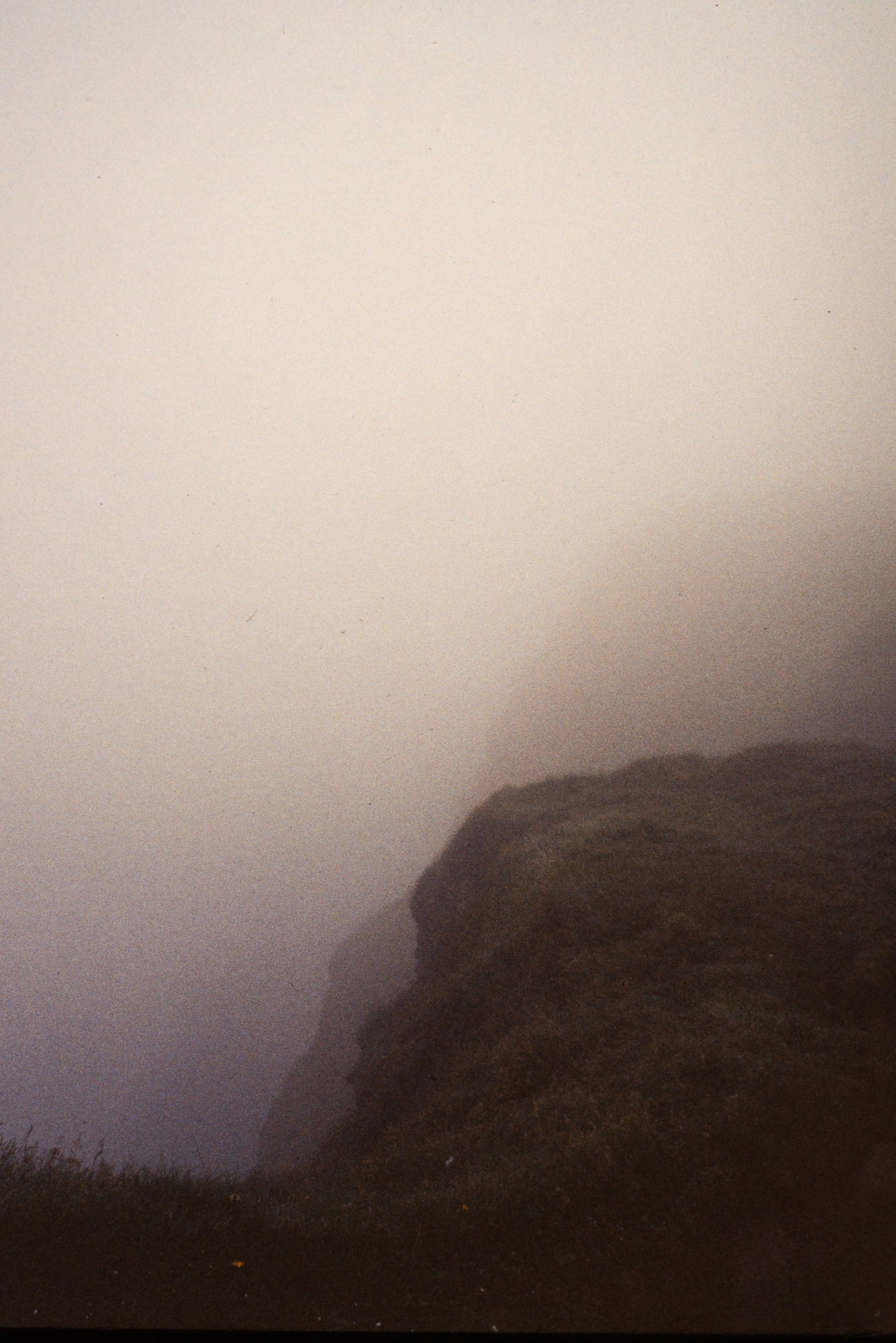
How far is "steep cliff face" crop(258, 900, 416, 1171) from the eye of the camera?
140 ft

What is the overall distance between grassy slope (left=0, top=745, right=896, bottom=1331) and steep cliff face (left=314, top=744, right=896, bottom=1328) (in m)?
0.04

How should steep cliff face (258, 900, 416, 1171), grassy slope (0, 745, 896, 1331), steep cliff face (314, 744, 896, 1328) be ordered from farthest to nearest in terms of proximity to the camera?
steep cliff face (258, 900, 416, 1171), steep cliff face (314, 744, 896, 1328), grassy slope (0, 745, 896, 1331)

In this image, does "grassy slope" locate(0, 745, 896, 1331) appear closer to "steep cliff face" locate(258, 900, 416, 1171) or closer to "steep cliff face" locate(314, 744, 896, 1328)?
"steep cliff face" locate(314, 744, 896, 1328)

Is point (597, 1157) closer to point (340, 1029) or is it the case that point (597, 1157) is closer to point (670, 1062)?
point (670, 1062)

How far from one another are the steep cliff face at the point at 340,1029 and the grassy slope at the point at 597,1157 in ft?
89.2

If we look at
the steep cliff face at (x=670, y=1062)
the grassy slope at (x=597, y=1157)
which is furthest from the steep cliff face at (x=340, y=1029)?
the grassy slope at (x=597, y=1157)

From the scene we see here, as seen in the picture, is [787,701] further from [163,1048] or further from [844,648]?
[163,1048]

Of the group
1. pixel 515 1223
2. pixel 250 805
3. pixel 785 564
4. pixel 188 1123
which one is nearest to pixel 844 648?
pixel 785 564

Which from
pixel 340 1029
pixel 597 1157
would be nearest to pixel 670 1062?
pixel 597 1157

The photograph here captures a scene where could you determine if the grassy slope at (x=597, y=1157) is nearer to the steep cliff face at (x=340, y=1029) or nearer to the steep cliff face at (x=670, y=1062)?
the steep cliff face at (x=670, y=1062)

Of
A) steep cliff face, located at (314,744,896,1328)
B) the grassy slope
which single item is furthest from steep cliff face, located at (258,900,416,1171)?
the grassy slope

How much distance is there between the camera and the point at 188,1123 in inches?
3307

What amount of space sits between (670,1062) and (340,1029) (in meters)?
54.3

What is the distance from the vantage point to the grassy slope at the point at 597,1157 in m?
6.09
